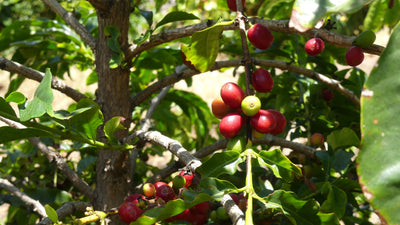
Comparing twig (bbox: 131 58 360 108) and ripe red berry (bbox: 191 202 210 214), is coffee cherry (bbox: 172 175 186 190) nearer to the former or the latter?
ripe red berry (bbox: 191 202 210 214)

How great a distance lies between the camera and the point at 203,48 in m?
0.68

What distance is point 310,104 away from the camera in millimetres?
1199

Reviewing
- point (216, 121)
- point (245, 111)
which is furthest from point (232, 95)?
point (216, 121)

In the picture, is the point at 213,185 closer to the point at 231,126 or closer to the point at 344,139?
the point at 231,126

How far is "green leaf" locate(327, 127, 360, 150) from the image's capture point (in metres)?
0.92

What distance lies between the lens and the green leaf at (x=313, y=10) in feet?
1.36

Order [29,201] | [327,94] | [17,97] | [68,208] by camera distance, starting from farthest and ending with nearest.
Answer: [327,94] < [29,201] < [68,208] < [17,97]

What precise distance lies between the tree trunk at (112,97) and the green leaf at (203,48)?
12.5 inches

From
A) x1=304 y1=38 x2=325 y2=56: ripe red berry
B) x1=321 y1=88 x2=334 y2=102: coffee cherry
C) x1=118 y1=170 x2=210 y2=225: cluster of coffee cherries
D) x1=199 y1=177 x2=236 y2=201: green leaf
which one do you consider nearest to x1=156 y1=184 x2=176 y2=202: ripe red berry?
x1=118 y1=170 x2=210 y2=225: cluster of coffee cherries

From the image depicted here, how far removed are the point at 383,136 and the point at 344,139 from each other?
1.82ft

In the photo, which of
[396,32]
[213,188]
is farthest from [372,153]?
[213,188]

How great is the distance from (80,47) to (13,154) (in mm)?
429

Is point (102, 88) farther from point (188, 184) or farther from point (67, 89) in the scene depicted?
point (188, 184)

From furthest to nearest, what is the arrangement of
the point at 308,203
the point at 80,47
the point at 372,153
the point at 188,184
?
the point at 80,47, the point at 188,184, the point at 308,203, the point at 372,153
